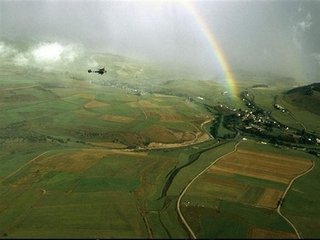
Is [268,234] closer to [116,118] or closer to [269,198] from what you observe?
[269,198]

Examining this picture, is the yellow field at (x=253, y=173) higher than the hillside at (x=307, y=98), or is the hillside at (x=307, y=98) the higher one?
the hillside at (x=307, y=98)

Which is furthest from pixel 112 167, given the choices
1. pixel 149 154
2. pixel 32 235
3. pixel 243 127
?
pixel 243 127

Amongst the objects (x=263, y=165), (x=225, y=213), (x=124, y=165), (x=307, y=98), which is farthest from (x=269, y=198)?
(x=307, y=98)

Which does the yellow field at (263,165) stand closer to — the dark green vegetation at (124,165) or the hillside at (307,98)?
the dark green vegetation at (124,165)

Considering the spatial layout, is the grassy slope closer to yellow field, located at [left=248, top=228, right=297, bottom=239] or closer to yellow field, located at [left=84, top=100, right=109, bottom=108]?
yellow field, located at [left=248, top=228, right=297, bottom=239]

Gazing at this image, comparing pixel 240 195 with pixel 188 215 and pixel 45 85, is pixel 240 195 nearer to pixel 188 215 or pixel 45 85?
pixel 188 215

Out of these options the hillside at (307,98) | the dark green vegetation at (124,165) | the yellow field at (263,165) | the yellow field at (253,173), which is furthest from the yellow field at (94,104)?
the hillside at (307,98)

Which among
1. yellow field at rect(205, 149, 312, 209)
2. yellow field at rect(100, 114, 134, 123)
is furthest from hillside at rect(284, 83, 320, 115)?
yellow field at rect(100, 114, 134, 123)

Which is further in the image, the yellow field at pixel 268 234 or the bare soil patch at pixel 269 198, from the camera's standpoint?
the bare soil patch at pixel 269 198
